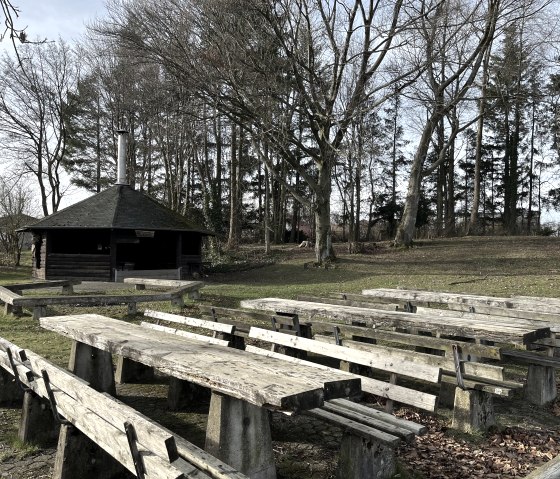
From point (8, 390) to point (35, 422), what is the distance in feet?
3.74

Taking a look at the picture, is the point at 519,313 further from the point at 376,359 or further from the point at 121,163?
the point at 121,163

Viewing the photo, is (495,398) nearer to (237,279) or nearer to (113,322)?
(113,322)

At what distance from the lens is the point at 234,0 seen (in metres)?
15.4

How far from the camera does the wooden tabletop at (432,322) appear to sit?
471cm

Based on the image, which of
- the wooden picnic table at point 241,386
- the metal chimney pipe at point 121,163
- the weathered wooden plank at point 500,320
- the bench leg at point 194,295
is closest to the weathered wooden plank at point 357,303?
the weathered wooden plank at point 500,320

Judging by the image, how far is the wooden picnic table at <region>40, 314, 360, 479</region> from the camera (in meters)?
2.73

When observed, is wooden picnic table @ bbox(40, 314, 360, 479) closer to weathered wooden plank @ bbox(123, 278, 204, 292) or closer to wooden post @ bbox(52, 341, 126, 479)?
wooden post @ bbox(52, 341, 126, 479)

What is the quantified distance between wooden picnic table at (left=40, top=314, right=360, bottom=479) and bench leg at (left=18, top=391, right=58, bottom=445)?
702 millimetres

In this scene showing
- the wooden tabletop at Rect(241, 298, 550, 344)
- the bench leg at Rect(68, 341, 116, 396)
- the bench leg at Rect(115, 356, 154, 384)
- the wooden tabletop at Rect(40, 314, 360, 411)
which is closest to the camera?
the wooden tabletop at Rect(40, 314, 360, 411)

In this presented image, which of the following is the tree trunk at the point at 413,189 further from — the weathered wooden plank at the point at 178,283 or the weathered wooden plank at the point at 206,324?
the weathered wooden plank at the point at 206,324

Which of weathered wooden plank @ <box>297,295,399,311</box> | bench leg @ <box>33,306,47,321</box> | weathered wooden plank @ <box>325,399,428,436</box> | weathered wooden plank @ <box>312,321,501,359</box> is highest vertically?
weathered wooden plank @ <box>297,295,399,311</box>

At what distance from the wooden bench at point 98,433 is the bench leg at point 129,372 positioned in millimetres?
1588

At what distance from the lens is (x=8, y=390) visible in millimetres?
5102

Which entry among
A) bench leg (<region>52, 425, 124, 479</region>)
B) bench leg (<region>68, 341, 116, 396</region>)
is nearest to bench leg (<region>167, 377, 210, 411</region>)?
bench leg (<region>68, 341, 116, 396</region>)
